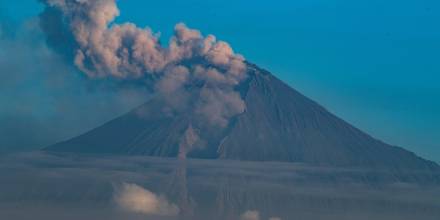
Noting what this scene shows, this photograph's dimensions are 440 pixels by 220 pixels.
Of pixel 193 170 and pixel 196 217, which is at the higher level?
pixel 193 170

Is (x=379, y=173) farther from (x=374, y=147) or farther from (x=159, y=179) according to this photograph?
(x=159, y=179)

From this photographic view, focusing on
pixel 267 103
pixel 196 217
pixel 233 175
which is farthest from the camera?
pixel 267 103

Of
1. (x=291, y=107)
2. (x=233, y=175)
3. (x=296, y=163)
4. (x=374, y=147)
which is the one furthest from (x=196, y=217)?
(x=374, y=147)

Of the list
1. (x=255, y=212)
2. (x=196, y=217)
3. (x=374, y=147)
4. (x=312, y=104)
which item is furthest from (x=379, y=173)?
(x=196, y=217)

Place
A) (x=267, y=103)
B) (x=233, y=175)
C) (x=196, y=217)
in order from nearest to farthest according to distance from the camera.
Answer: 1. (x=196, y=217)
2. (x=233, y=175)
3. (x=267, y=103)

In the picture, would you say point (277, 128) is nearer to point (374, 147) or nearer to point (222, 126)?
point (222, 126)

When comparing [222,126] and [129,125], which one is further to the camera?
[129,125]

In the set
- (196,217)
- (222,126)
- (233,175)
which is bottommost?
(196,217)
